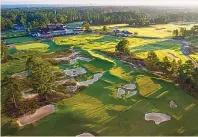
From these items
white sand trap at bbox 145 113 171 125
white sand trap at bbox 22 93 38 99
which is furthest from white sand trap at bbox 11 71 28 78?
white sand trap at bbox 145 113 171 125

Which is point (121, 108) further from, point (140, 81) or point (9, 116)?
point (9, 116)

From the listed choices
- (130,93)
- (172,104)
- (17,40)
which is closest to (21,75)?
(130,93)

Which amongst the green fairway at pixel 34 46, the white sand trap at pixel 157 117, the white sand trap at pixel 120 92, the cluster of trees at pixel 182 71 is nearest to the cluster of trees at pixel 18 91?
the white sand trap at pixel 120 92

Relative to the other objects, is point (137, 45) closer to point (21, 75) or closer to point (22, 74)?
point (22, 74)

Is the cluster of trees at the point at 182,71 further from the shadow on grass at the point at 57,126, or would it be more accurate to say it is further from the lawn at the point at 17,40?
the lawn at the point at 17,40

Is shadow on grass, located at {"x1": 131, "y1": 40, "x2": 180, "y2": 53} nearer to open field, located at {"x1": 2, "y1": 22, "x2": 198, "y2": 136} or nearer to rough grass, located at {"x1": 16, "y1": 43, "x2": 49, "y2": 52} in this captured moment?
open field, located at {"x1": 2, "y1": 22, "x2": 198, "y2": 136}
